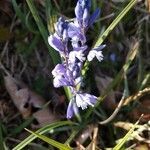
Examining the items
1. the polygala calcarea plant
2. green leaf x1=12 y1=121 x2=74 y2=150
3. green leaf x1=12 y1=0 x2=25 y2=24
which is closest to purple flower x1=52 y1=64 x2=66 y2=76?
the polygala calcarea plant

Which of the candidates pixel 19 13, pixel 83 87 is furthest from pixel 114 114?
pixel 19 13

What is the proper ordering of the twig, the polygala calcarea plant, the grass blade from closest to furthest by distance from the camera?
the polygala calcarea plant, the grass blade, the twig

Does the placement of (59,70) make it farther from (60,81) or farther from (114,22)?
(114,22)

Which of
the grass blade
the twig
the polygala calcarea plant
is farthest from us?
the twig

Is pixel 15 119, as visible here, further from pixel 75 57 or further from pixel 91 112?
pixel 75 57

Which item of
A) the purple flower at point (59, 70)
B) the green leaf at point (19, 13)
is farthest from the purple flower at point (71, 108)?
the green leaf at point (19, 13)

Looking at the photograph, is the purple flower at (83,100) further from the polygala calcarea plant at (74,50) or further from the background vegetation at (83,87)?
the background vegetation at (83,87)

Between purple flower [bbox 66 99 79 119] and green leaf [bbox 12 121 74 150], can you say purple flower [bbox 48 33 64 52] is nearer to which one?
purple flower [bbox 66 99 79 119]

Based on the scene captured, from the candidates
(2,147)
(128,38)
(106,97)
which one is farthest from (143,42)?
(2,147)
